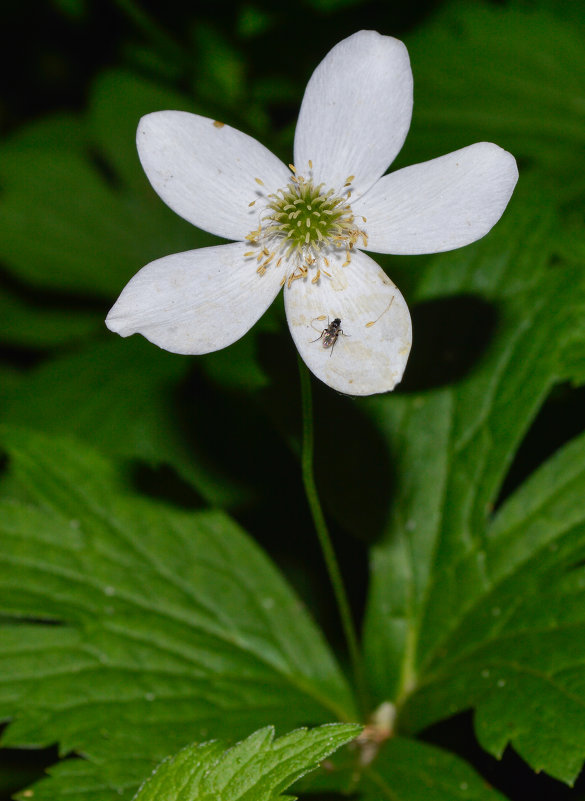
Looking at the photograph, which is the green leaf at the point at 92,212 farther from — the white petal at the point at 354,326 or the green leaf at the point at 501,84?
the white petal at the point at 354,326

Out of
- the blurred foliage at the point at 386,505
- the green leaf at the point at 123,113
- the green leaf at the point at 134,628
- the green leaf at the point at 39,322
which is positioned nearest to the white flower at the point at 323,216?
the blurred foliage at the point at 386,505

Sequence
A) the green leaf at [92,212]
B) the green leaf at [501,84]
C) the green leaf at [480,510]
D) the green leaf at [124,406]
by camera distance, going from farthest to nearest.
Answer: the green leaf at [92,212]
the green leaf at [501,84]
the green leaf at [124,406]
the green leaf at [480,510]

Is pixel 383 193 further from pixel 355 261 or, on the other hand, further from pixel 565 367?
pixel 565 367

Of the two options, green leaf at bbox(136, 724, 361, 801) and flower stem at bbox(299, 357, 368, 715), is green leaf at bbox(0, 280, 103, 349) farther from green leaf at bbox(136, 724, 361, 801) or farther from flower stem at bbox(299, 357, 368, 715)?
green leaf at bbox(136, 724, 361, 801)

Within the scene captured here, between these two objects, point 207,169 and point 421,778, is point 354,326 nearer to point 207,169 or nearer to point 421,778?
point 207,169

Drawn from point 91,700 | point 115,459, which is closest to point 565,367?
point 115,459

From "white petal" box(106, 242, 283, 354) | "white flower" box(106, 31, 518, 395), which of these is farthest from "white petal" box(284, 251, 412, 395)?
"white petal" box(106, 242, 283, 354)

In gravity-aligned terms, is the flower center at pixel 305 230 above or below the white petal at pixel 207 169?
below
